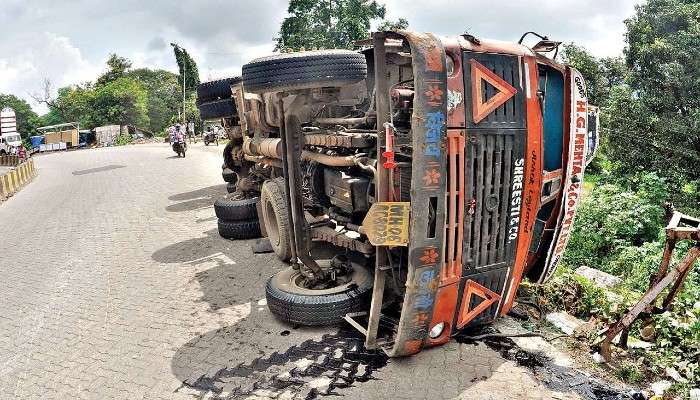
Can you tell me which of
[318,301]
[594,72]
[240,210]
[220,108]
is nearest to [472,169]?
[318,301]

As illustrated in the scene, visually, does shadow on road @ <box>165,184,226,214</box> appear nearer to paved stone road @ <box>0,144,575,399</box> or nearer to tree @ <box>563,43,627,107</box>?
paved stone road @ <box>0,144,575,399</box>

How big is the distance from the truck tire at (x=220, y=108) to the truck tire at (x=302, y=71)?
175 inches

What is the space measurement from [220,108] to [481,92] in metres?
5.71

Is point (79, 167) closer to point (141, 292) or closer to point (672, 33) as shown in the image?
point (141, 292)

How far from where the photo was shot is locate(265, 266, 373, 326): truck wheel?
13.8 ft

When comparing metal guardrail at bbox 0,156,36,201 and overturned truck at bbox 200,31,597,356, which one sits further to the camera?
metal guardrail at bbox 0,156,36,201

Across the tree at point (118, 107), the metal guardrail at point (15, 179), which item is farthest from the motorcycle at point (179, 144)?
the tree at point (118, 107)

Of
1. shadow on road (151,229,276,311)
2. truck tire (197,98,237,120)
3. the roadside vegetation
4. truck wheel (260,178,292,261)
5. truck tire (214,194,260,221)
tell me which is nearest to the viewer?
shadow on road (151,229,276,311)

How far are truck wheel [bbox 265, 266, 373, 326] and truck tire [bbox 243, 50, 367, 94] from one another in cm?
172

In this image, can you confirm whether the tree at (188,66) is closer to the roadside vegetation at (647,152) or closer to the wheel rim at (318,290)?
the roadside vegetation at (647,152)

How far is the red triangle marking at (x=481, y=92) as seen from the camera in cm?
350

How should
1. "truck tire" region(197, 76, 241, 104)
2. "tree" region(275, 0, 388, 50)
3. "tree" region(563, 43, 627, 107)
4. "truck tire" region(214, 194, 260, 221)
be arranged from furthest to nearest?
"tree" region(275, 0, 388, 50) → "tree" region(563, 43, 627, 107) → "truck tire" region(197, 76, 241, 104) → "truck tire" region(214, 194, 260, 221)

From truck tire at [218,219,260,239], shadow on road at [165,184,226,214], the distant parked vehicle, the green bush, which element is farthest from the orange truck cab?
the distant parked vehicle

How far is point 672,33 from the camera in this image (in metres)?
12.4
